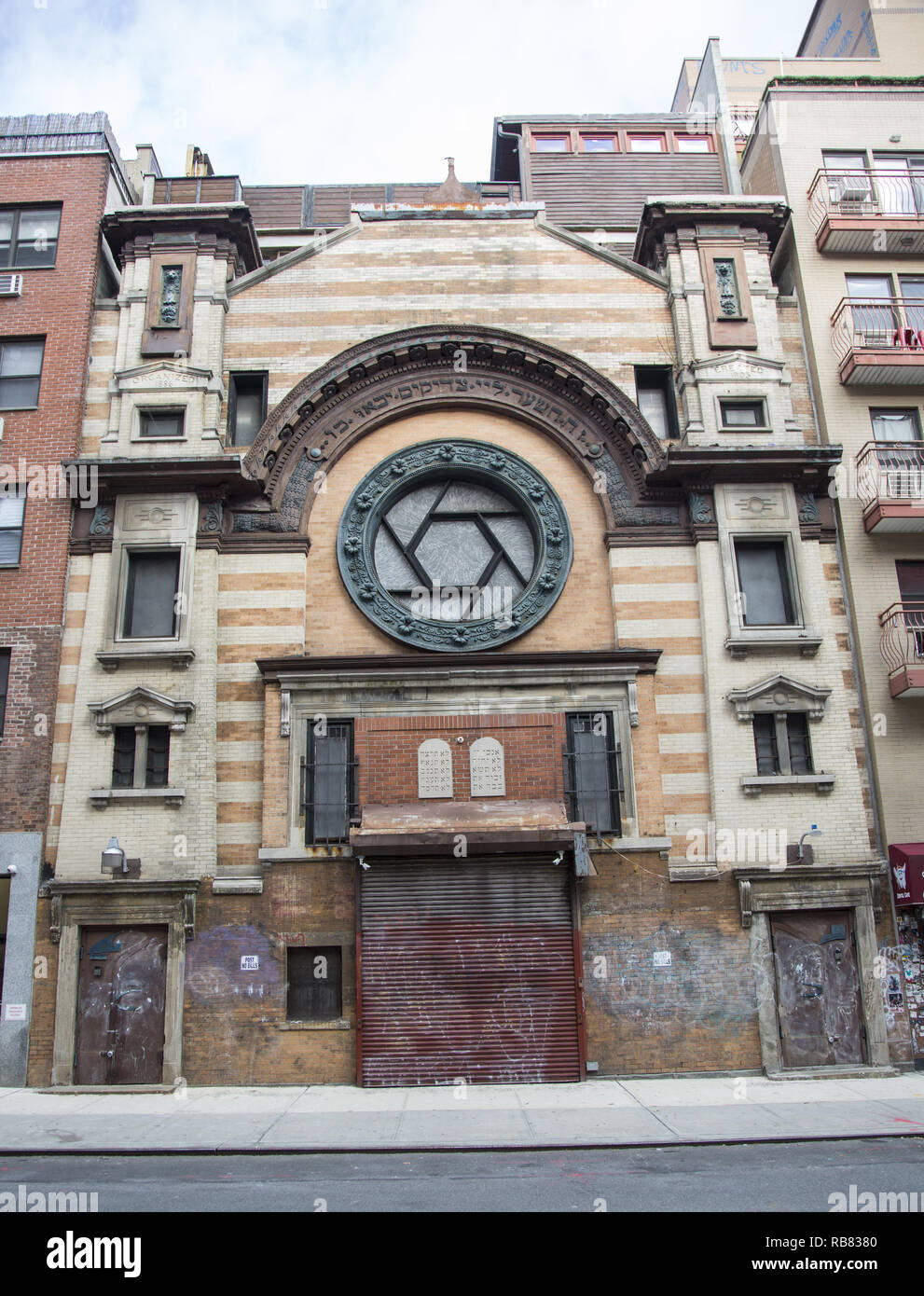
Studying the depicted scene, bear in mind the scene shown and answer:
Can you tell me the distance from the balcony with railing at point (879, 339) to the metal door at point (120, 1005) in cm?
1792

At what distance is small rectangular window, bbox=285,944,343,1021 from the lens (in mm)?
16859

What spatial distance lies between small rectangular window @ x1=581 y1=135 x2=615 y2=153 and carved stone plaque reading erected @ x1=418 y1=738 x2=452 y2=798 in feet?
71.9

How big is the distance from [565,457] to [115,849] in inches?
462

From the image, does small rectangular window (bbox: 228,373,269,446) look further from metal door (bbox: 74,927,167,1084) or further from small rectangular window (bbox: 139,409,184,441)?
metal door (bbox: 74,927,167,1084)

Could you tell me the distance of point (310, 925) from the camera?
17031 mm

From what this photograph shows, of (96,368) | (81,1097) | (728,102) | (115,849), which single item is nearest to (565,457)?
(96,368)

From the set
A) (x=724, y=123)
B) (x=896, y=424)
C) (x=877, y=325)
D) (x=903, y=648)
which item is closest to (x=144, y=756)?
(x=903, y=648)

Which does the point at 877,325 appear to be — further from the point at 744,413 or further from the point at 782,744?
the point at 782,744

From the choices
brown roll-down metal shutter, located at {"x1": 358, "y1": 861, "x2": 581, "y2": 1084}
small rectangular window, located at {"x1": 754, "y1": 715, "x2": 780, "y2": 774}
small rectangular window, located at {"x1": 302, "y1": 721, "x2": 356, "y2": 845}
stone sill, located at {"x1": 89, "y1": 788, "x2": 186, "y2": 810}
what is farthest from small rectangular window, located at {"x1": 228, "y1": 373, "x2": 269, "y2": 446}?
small rectangular window, located at {"x1": 754, "y1": 715, "x2": 780, "y2": 774}

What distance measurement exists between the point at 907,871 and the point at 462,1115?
8.98m

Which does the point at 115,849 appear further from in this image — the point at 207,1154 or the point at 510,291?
the point at 510,291

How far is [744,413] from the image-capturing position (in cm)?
2020

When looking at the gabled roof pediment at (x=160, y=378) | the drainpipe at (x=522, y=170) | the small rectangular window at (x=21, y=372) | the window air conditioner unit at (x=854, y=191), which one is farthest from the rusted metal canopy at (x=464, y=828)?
the drainpipe at (x=522, y=170)

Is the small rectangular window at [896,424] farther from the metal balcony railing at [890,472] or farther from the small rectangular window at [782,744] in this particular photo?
the small rectangular window at [782,744]
